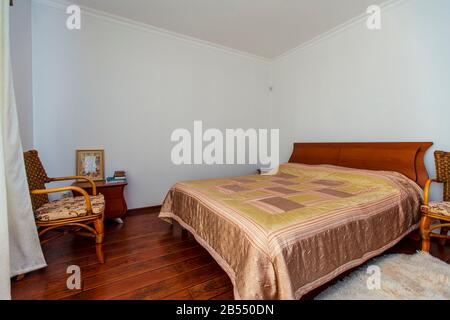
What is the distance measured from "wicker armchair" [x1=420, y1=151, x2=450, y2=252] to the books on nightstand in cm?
349

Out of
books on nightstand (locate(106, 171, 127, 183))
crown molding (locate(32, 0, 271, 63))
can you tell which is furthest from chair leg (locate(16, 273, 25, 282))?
crown molding (locate(32, 0, 271, 63))

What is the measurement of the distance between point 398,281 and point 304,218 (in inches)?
41.1

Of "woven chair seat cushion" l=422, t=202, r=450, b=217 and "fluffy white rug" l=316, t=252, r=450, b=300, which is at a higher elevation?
"woven chair seat cushion" l=422, t=202, r=450, b=217

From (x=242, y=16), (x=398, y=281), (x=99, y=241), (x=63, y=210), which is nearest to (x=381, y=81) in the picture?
(x=242, y=16)

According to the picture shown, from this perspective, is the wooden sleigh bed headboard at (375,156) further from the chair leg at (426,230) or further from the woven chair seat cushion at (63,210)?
the woven chair seat cushion at (63,210)

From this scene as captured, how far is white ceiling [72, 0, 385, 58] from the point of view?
8.77 feet

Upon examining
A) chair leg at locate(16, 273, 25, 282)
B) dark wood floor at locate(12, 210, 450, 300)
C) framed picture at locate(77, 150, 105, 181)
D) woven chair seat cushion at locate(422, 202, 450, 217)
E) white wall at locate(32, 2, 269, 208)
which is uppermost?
white wall at locate(32, 2, 269, 208)

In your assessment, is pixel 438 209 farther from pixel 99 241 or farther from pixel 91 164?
pixel 91 164

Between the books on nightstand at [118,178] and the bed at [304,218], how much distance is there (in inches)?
35.6

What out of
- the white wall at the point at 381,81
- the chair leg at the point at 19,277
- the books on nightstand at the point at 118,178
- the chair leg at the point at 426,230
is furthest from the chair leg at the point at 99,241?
the white wall at the point at 381,81

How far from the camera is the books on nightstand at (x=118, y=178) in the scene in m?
2.93

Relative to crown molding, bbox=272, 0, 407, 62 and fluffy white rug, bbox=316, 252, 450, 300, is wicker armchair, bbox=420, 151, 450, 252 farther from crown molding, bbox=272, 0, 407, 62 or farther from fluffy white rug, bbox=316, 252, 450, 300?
crown molding, bbox=272, 0, 407, 62

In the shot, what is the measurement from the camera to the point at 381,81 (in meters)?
2.76
